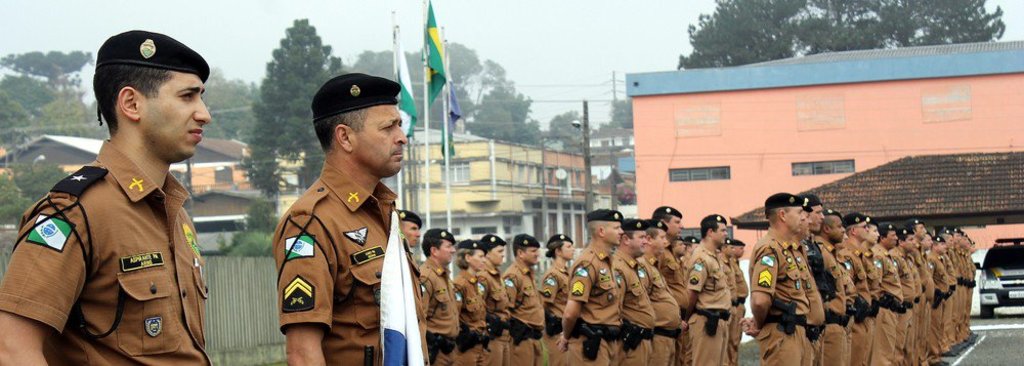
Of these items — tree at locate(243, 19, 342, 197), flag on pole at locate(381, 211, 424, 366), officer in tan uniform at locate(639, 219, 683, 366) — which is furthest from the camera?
tree at locate(243, 19, 342, 197)

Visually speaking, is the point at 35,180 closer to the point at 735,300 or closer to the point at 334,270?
the point at 735,300

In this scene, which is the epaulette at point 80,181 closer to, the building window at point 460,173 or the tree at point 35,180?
the tree at point 35,180

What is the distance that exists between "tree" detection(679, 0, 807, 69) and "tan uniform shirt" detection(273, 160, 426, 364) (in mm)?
70337

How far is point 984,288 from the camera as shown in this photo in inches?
1097

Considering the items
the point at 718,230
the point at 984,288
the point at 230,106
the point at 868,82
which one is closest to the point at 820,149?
the point at 868,82

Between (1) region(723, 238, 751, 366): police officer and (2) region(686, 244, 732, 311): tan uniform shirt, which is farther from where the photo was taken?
(1) region(723, 238, 751, 366): police officer

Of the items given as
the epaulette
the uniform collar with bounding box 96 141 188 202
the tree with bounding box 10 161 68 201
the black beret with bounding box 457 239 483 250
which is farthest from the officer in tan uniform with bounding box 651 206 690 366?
the tree with bounding box 10 161 68 201

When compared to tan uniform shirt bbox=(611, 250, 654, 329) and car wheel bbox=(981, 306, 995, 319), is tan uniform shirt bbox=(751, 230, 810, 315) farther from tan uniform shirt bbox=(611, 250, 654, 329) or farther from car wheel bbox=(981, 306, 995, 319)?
car wheel bbox=(981, 306, 995, 319)

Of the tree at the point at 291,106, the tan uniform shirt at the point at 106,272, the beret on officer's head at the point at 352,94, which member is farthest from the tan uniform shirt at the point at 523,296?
the tree at the point at 291,106

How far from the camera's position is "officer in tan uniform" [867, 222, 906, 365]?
13859 millimetres

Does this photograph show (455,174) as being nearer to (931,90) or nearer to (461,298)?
(931,90)

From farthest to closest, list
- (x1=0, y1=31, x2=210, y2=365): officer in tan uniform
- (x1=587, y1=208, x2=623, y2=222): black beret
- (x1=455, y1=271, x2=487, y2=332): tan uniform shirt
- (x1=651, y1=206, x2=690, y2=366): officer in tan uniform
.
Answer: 1. (x1=651, y1=206, x2=690, y2=366): officer in tan uniform
2. (x1=455, y1=271, x2=487, y2=332): tan uniform shirt
3. (x1=587, y1=208, x2=623, y2=222): black beret
4. (x1=0, y1=31, x2=210, y2=365): officer in tan uniform

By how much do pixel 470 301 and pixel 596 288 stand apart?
2407 mm

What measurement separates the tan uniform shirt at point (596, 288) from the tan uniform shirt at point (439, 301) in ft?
5.22
